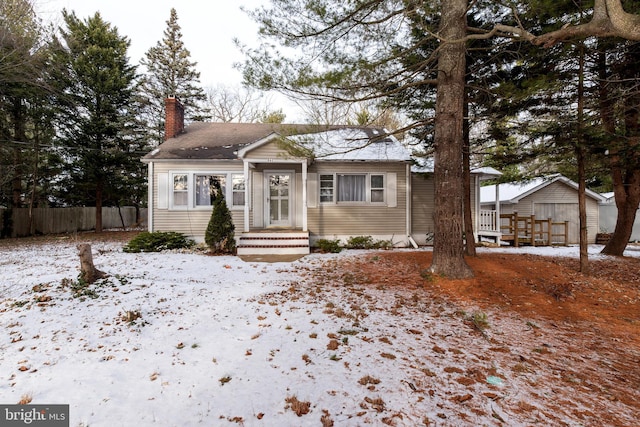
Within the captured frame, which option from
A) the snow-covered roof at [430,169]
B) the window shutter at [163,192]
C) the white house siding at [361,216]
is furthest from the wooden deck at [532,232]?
the window shutter at [163,192]

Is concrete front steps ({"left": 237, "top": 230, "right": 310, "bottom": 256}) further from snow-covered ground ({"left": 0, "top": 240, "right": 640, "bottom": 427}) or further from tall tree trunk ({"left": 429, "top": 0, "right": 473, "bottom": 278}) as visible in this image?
tall tree trunk ({"left": 429, "top": 0, "right": 473, "bottom": 278})

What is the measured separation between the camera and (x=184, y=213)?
10883 mm

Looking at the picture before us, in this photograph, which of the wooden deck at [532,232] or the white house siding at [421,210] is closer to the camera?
the white house siding at [421,210]

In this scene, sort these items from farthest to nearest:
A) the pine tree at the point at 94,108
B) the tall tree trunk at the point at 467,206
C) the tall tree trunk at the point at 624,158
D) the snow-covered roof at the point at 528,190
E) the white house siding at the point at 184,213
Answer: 1. the pine tree at the point at 94,108
2. the snow-covered roof at the point at 528,190
3. the white house siding at the point at 184,213
4. the tall tree trunk at the point at 467,206
5. the tall tree trunk at the point at 624,158

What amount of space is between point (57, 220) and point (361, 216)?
17.5 meters

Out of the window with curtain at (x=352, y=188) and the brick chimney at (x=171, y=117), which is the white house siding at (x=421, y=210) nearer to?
the window with curtain at (x=352, y=188)

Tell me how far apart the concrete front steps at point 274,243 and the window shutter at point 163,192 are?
3.69m

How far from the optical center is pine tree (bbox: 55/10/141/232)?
15.3m

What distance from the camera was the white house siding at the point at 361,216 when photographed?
10680 millimetres

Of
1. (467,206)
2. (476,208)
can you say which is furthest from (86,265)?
(476,208)

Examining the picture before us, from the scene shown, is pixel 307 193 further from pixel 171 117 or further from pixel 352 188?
pixel 171 117

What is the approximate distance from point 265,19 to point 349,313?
18.2 ft

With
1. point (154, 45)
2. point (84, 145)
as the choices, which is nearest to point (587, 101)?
point (84, 145)

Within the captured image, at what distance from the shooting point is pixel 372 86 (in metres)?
5.75
